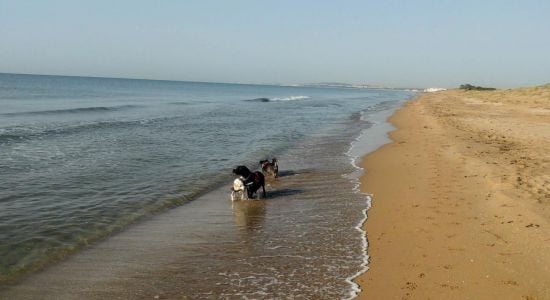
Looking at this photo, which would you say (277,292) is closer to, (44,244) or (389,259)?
(389,259)

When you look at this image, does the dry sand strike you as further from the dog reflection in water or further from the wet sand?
the dog reflection in water

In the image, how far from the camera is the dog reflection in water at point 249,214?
8609 mm

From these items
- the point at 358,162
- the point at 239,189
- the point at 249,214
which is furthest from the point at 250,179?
the point at 358,162

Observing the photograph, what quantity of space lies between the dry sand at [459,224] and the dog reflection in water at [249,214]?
2082 mm

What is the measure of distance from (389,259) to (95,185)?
7926 mm

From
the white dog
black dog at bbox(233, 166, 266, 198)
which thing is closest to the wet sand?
the white dog

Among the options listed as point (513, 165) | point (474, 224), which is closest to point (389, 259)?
point (474, 224)

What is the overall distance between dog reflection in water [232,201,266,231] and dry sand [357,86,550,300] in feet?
6.83

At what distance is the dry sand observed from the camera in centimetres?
558

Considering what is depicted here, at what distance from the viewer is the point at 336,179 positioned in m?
12.7

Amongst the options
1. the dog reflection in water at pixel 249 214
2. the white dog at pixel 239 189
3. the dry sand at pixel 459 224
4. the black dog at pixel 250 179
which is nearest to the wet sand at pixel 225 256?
the dog reflection in water at pixel 249 214

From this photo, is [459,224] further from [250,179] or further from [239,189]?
[239,189]

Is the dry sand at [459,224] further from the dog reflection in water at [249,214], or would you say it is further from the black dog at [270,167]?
the black dog at [270,167]

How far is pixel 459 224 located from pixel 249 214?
13.0 ft
